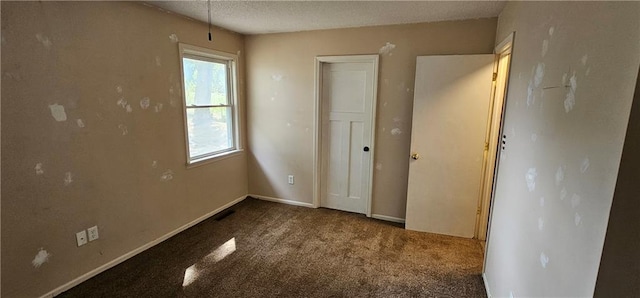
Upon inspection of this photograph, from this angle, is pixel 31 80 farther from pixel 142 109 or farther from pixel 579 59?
pixel 579 59

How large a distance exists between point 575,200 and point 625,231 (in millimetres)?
205

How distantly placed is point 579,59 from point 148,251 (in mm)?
3318

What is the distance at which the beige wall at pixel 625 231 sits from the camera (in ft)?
2.51

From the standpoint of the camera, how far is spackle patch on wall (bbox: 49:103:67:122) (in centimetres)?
201

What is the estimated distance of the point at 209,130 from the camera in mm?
3547

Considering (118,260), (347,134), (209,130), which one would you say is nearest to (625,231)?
(347,134)

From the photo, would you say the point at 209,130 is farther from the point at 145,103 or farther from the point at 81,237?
the point at 81,237

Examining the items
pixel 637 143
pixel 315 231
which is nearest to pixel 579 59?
pixel 637 143

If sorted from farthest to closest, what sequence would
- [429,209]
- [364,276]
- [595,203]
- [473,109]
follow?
1. [429,209]
2. [473,109]
3. [364,276]
4. [595,203]

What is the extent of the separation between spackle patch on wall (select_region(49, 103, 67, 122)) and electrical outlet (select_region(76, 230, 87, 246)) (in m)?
0.88

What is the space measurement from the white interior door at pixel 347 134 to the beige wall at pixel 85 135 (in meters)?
1.63

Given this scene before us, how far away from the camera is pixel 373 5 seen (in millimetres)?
2498

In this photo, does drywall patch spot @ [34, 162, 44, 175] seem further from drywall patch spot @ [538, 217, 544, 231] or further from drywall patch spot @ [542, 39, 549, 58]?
drywall patch spot @ [542, 39, 549, 58]

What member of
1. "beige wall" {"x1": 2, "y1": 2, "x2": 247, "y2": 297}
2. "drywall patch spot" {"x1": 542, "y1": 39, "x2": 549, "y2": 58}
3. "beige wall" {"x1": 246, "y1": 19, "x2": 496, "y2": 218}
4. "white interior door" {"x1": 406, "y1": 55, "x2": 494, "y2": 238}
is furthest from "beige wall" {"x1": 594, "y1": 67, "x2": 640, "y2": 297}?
"beige wall" {"x1": 2, "y1": 2, "x2": 247, "y2": 297}
